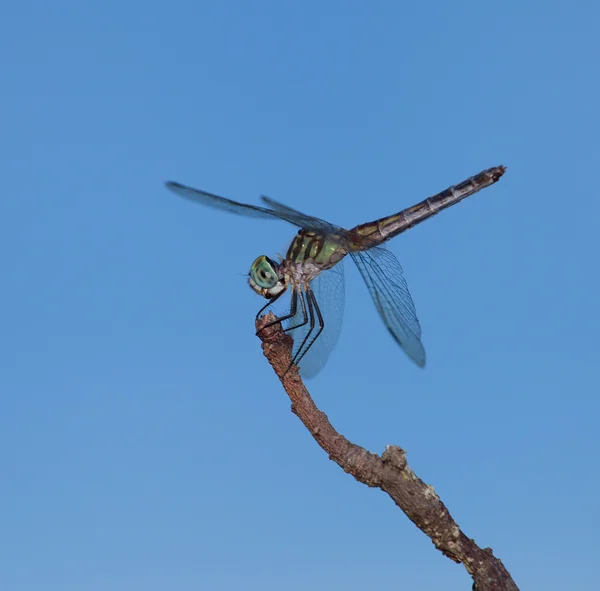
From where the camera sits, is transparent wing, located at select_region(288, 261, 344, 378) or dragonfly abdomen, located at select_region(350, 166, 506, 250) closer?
transparent wing, located at select_region(288, 261, 344, 378)

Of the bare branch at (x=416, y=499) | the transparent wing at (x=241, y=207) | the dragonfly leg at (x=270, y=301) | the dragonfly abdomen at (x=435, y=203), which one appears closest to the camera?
the bare branch at (x=416, y=499)

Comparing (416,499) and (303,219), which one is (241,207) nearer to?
(303,219)

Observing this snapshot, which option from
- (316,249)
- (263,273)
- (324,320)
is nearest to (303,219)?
(316,249)

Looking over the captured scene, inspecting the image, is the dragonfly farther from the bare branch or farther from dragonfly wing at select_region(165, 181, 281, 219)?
the bare branch

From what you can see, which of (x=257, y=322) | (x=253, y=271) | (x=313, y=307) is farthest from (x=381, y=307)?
(x=257, y=322)

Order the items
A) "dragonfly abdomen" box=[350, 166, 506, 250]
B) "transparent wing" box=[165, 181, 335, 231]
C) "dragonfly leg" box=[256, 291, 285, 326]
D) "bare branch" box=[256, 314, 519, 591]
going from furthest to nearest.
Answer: "dragonfly abdomen" box=[350, 166, 506, 250] → "transparent wing" box=[165, 181, 335, 231] → "dragonfly leg" box=[256, 291, 285, 326] → "bare branch" box=[256, 314, 519, 591]

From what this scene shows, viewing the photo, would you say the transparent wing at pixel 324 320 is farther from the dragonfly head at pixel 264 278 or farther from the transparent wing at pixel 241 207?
the transparent wing at pixel 241 207

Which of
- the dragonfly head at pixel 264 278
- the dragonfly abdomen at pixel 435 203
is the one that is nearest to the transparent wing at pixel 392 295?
the dragonfly abdomen at pixel 435 203

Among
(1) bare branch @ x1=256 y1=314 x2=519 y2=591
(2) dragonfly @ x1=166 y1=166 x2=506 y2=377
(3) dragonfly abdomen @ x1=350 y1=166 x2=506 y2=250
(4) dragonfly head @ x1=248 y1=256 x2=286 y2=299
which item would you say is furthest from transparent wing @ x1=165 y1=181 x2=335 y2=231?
(1) bare branch @ x1=256 y1=314 x2=519 y2=591
